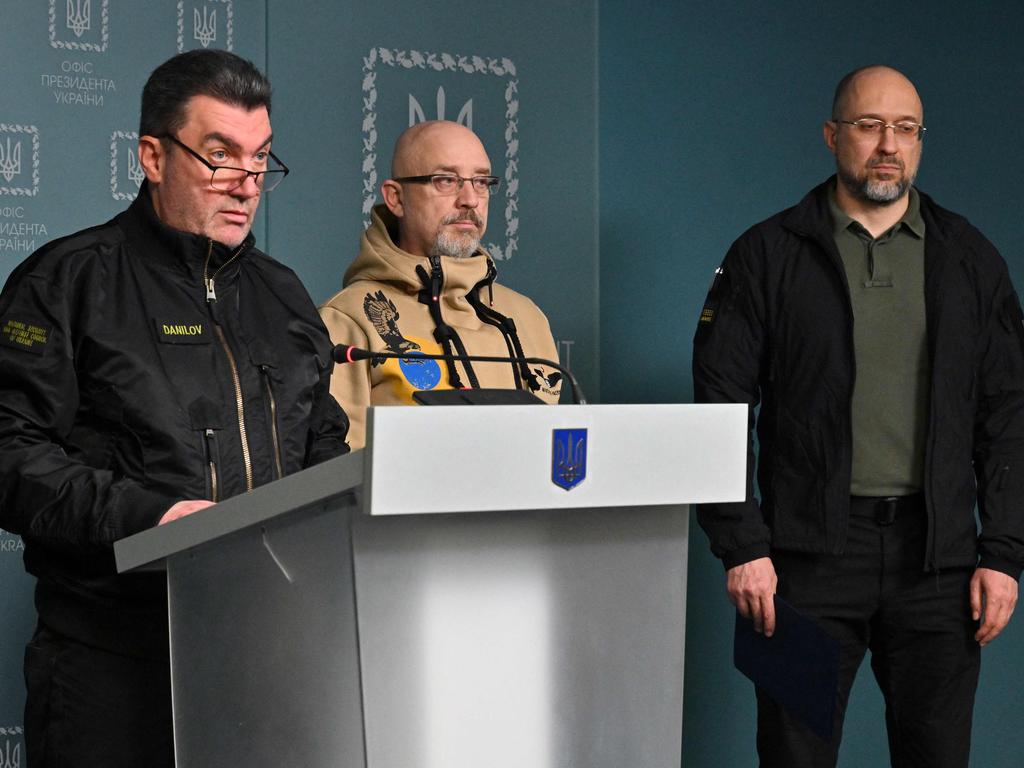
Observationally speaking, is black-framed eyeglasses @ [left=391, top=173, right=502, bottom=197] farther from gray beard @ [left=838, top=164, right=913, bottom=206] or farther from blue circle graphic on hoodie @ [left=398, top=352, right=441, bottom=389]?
gray beard @ [left=838, top=164, right=913, bottom=206]

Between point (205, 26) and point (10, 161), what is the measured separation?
55 centimetres

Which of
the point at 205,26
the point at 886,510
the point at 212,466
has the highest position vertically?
the point at 205,26

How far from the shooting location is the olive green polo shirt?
2.71 meters

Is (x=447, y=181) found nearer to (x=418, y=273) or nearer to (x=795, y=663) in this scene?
(x=418, y=273)

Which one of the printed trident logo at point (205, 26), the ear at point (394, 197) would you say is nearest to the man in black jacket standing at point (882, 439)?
the ear at point (394, 197)

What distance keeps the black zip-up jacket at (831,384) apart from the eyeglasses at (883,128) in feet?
0.48

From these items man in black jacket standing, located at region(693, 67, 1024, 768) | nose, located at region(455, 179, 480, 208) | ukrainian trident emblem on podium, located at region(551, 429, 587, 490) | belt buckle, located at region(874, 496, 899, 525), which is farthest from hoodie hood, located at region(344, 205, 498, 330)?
ukrainian trident emblem on podium, located at region(551, 429, 587, 490)

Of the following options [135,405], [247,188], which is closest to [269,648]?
[135,405]

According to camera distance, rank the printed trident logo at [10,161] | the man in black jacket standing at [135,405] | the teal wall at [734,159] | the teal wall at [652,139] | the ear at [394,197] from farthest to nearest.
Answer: the teal wall at [734,159]
the teal wall at [652,139]
the printed trident logo at [10,161]
the ear at [394,197]
the man in black jacket standing at [135,405]

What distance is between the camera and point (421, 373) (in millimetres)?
2703

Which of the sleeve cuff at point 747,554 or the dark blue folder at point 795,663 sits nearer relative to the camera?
the dark blue folder at point 795,663

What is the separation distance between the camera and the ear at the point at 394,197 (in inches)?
117

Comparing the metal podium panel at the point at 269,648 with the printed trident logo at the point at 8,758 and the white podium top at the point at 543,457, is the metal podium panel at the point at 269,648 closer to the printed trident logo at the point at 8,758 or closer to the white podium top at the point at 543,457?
the white podium top at the point at 543,457

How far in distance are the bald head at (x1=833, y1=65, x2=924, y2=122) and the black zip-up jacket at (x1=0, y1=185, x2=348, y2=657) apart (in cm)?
156
